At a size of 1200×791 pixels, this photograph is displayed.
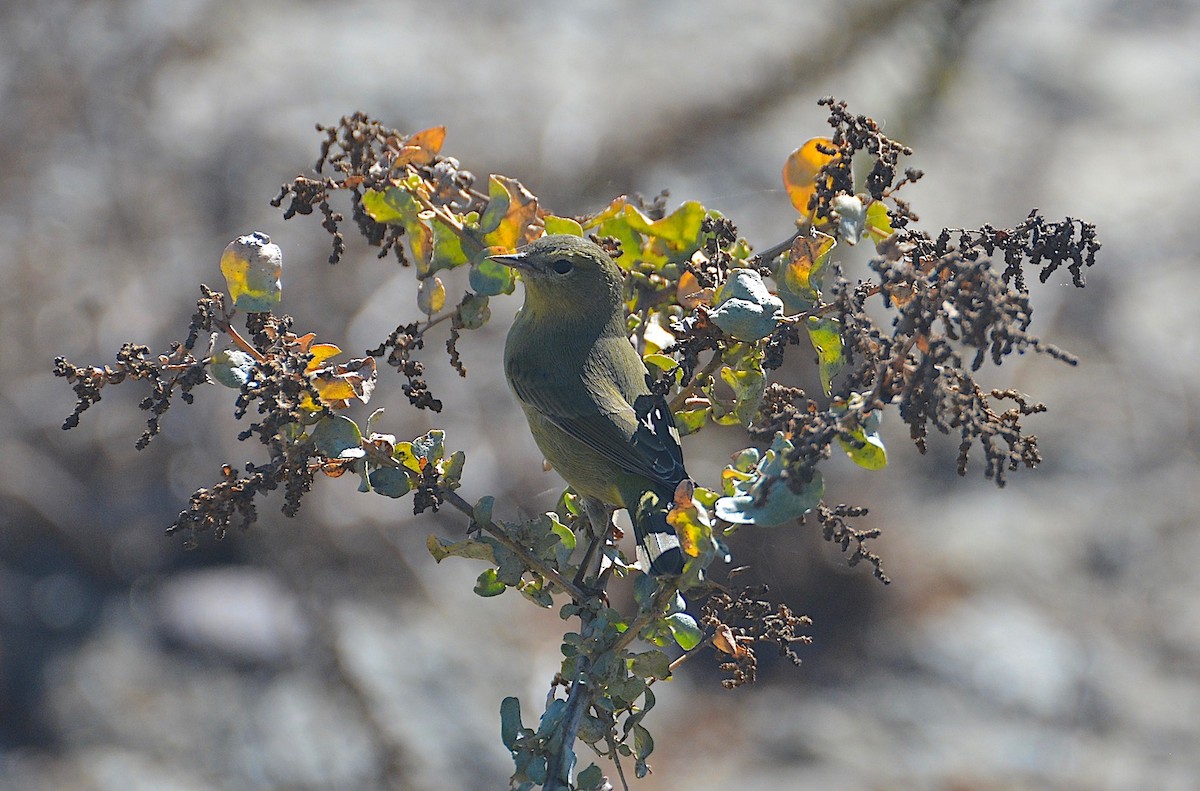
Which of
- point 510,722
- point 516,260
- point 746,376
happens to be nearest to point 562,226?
point 516,260

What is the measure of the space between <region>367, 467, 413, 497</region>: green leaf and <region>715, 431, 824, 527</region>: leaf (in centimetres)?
29

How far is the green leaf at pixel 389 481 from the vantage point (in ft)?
3.20

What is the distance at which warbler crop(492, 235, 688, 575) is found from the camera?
4.01 feet

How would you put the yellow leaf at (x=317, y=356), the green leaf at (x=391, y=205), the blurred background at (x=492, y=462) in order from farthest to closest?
the blurred background at (x=492, y=462), the green leaf at (x=391, y=205), the yellow leaf at (x=317, y=356)

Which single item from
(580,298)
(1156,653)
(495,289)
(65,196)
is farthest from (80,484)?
(1156,653)

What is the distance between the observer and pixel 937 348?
777mm

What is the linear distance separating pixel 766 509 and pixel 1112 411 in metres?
3.05

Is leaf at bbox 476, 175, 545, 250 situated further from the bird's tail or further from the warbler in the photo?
the bird's tail

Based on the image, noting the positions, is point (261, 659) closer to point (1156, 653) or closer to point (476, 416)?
point (476, 416)

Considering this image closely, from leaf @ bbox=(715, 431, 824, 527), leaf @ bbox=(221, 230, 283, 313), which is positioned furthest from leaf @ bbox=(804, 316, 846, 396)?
leaf @ bbox=(221, 230, 283, 313)

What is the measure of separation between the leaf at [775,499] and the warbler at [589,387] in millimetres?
262

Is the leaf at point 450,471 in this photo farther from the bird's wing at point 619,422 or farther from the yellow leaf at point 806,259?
the yellow leaf at point 806,259

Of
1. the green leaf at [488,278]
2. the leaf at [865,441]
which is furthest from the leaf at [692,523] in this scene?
the green leaf at [488,278]

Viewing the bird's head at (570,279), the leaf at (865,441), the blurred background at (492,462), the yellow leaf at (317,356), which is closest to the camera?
the leaf at (865,441)
